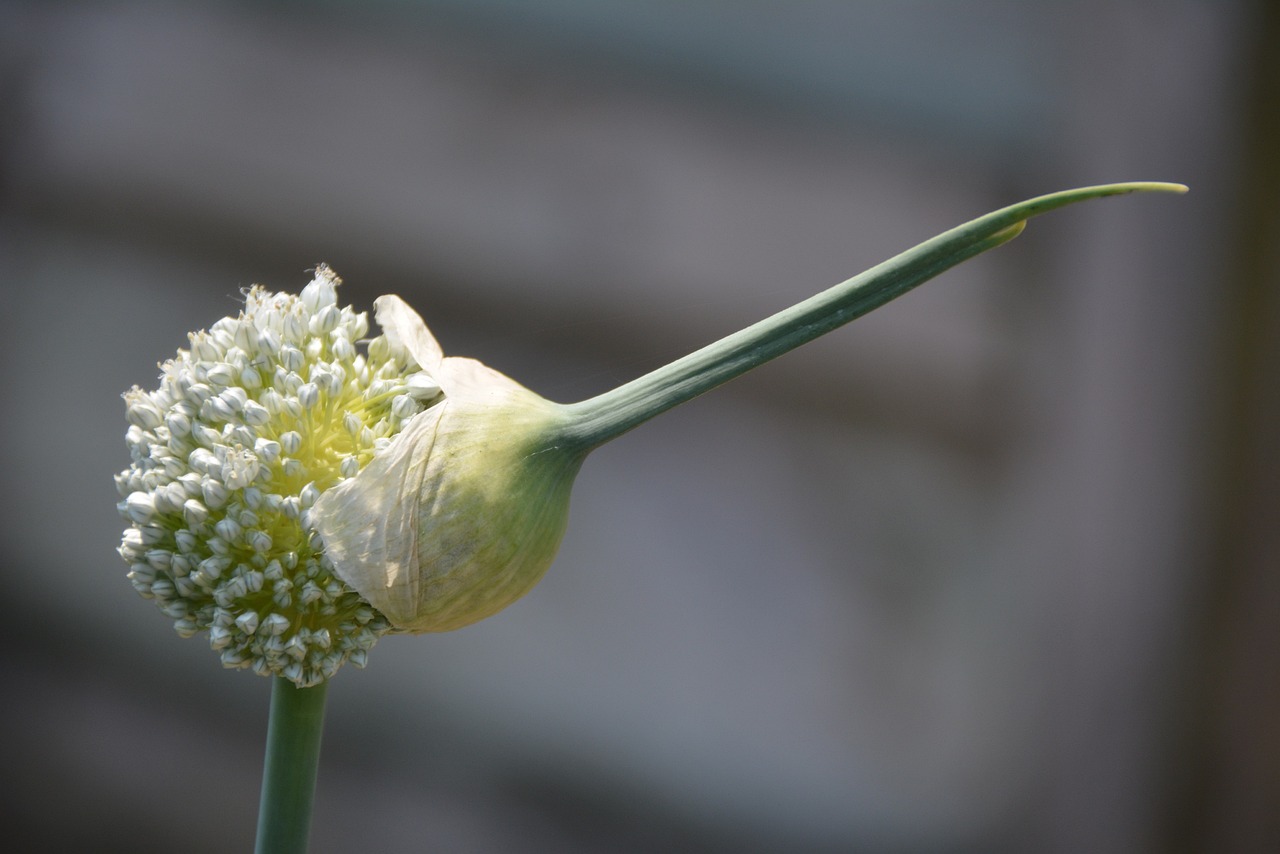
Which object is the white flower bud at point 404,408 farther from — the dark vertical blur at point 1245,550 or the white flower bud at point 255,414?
the dark vertical blur at point 1245,550

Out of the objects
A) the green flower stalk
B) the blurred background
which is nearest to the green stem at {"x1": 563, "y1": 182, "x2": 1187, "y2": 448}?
the green flower stalk

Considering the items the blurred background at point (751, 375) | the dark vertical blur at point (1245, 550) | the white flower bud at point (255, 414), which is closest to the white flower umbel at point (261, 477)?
the white flower bud at point (255, 414)

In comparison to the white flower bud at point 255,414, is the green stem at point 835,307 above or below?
above

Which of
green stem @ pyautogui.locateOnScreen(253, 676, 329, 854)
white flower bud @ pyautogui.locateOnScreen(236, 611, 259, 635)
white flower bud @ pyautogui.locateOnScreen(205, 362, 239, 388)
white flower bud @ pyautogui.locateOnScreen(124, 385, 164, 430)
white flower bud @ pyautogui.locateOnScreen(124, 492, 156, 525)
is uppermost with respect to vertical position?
white flower bud @ pyautogui.locateOnScreen(205, 362, 239, 388)

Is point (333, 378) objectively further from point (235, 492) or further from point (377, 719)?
point (377, 719)

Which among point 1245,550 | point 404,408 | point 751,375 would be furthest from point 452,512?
point 1245,550

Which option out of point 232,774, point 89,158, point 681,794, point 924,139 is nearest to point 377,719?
point 232,774

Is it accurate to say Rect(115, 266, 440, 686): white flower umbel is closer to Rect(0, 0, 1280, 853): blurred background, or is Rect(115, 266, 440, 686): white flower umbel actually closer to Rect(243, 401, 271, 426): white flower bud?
Rect(243, 401, 271, 426): white flower bud
